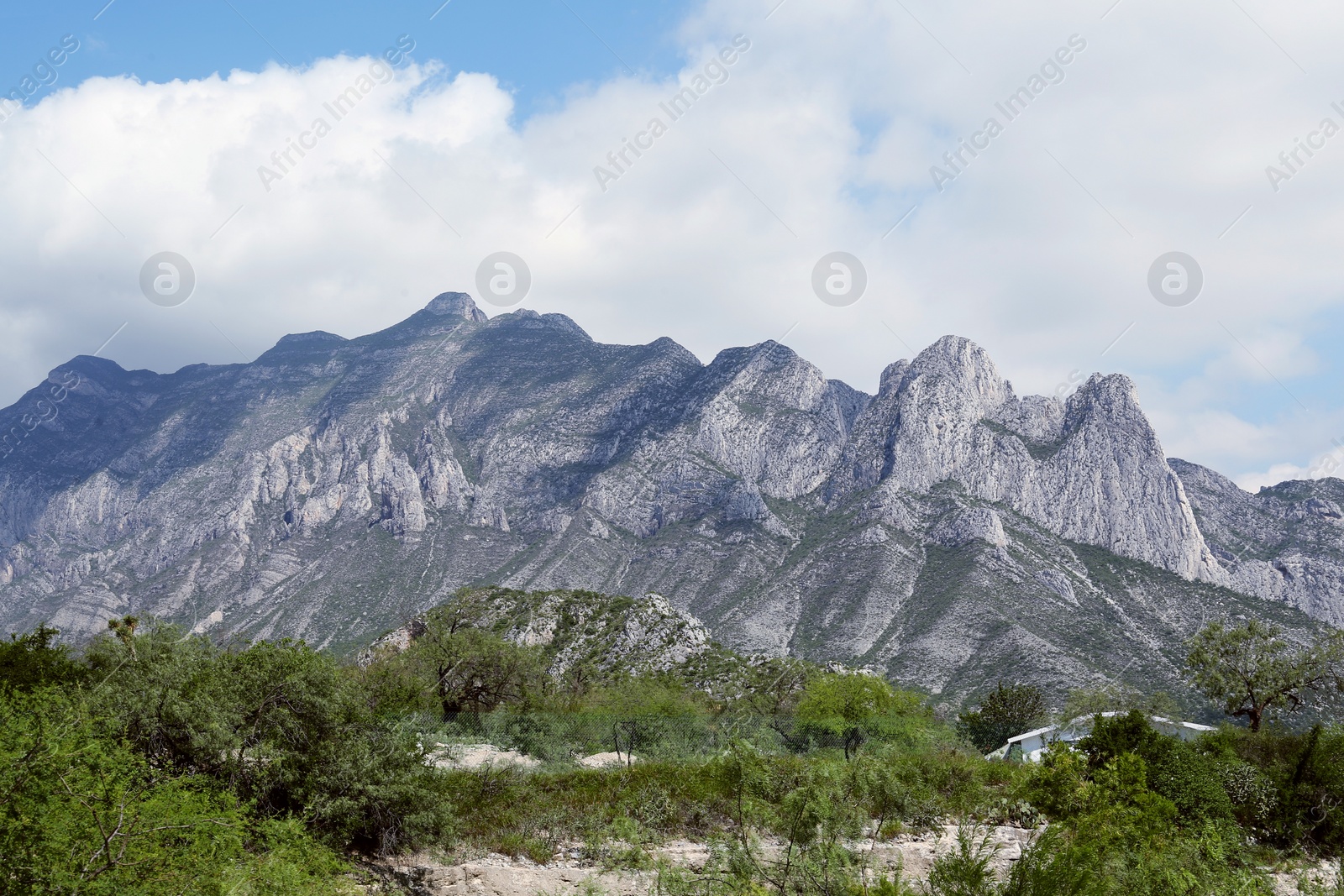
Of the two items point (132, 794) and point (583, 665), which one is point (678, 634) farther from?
point (132, 794)

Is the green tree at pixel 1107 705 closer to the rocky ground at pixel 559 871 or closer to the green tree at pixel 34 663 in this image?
the rocky ground at pixel 559 871

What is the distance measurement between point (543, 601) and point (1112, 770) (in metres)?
72.1

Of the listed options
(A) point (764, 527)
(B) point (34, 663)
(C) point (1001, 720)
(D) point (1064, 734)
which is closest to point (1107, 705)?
(C) point (1001, 720)

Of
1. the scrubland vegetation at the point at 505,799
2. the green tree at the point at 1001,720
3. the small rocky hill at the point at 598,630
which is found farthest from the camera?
the small rocky hill at the point at 598,630

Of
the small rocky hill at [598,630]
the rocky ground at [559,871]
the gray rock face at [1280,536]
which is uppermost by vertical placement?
the gray rock face at [1280,536]

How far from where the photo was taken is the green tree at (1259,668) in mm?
37969

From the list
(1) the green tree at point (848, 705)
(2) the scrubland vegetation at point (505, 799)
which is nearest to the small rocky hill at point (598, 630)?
(1) the green tree at point (848, 705)

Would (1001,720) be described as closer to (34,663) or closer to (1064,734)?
(1064,734)

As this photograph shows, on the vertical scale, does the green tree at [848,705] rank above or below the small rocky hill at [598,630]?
above

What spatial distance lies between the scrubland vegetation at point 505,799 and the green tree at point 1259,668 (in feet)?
55.0

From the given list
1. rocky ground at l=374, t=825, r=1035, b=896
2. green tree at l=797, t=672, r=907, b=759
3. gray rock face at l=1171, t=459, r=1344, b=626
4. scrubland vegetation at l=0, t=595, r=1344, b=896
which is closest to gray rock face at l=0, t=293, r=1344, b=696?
gray rock face at l=1171, t=459, r=1344, b=626

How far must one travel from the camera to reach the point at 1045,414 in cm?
16975

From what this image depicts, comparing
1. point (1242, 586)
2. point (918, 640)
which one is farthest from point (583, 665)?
point (1242, 586)

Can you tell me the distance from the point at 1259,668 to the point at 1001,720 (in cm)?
1517
